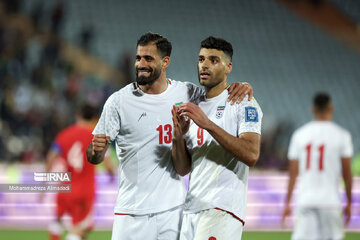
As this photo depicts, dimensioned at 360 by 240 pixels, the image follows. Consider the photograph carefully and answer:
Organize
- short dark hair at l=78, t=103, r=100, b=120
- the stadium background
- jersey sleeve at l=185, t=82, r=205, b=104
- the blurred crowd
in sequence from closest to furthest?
1. jersey sleeve at l=185, t=82, r=205, b=104
2. short dark hair at l=78, t=103, r=100, b=120
3. the stadium background
4. the blurred crowd

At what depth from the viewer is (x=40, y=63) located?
46.8ft

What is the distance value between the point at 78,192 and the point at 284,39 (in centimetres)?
1386

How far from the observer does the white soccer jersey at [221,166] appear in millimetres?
3453

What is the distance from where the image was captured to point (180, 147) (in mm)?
3600

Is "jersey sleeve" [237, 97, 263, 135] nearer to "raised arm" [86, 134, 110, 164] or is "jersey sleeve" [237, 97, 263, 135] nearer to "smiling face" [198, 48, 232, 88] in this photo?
"smiling face" [198, 48, 232, 88]

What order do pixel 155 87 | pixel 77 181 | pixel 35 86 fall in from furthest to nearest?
pixel 35 86 < pixel 77 181 < pixel 155 87

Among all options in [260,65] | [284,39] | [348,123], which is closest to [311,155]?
[348,123]

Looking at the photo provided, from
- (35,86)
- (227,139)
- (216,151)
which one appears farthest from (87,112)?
(35,86)

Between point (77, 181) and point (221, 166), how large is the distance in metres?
3.55

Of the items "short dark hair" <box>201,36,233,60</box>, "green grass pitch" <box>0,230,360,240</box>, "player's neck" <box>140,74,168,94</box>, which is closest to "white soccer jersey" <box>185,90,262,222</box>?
"short dark hair" <box>201,36,233,60</box>

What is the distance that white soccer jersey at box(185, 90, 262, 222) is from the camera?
345 centimetres

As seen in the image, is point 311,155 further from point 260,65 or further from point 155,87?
point 260,65

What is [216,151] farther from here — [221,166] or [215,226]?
[215,226]

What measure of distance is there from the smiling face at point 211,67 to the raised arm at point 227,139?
0.38 m
